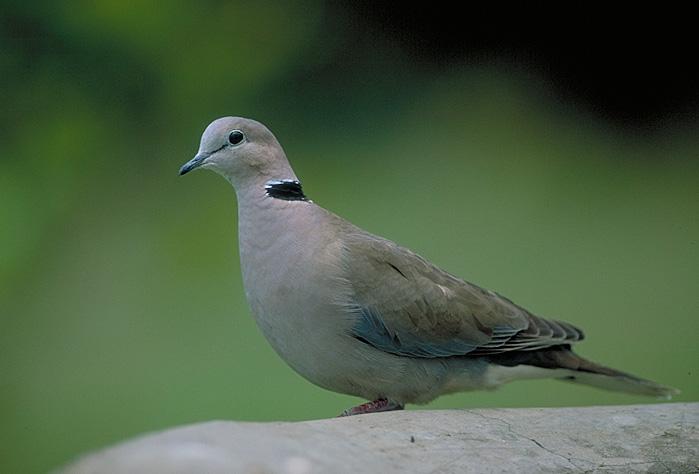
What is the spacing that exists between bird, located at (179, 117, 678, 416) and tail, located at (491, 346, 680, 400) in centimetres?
11

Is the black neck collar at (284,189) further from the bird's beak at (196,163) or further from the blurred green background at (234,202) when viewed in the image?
the blurred green background at (234,202)

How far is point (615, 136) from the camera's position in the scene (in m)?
4.06

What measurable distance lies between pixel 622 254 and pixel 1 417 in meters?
2.37

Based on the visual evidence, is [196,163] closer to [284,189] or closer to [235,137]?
[235,137]

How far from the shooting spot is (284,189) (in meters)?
2.52

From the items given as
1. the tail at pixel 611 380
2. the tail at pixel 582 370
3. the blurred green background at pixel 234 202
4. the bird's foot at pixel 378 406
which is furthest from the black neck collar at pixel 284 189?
the blurred green background at pixel 234 202

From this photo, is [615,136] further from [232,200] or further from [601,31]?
[232,200]

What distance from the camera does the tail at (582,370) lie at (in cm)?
276

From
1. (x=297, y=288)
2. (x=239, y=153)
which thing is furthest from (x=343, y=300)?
(x=239, y=153)

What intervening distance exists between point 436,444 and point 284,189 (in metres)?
0.80

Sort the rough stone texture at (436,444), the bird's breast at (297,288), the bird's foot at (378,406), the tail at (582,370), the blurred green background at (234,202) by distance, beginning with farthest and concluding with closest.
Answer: the blurred green background at (234,202)
the tail at (582,370)
the bird's foot at (378,406)
the bird's breast at (297,288)
the rough stone texture at (436,444)

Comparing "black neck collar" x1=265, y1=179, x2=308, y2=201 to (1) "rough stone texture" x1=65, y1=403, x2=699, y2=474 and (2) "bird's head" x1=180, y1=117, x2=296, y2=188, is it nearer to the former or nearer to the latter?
(2) "bird's head" x1=180, y1=117, x2=296, y2=188

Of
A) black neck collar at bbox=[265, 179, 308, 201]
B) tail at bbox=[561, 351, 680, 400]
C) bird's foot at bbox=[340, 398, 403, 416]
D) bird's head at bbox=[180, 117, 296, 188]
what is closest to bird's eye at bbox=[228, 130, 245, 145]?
bird's head at bbox=[180, 117, 296, 188]

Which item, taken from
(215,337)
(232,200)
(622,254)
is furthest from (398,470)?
(622,254)
